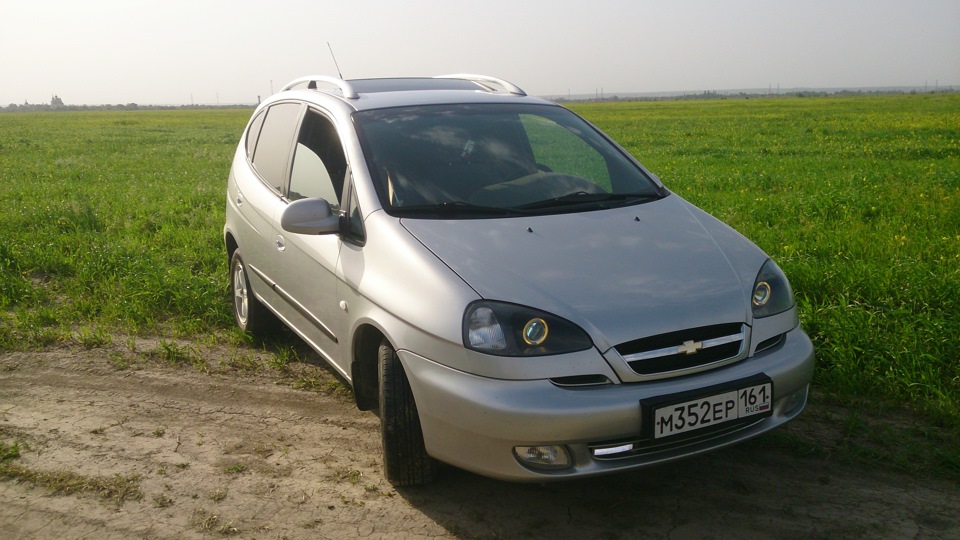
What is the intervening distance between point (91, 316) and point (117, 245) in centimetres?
199

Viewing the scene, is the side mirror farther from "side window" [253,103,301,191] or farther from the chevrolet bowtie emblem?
the chevrolet bowtie emblem

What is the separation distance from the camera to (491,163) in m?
4.26

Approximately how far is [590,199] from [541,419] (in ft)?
4.87

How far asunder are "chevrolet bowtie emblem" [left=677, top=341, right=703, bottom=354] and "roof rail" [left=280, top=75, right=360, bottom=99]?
2364 mm

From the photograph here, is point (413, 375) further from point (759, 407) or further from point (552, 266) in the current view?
point (759, 407)

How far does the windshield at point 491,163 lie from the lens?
3.94m

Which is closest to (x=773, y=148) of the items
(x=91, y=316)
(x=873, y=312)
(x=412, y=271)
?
(x=873, y=312)

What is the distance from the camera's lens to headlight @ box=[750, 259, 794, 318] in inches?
136

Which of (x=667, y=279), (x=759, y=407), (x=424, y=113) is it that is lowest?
(x=759, y=407)

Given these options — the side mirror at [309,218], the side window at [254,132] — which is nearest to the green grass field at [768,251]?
the side window at [254,132]

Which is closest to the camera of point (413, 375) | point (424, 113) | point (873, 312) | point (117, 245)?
point (413, 375)

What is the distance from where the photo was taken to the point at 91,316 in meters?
6.49

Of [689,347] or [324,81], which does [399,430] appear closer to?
[689,347]

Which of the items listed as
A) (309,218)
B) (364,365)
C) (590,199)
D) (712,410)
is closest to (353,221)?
(309,218)
